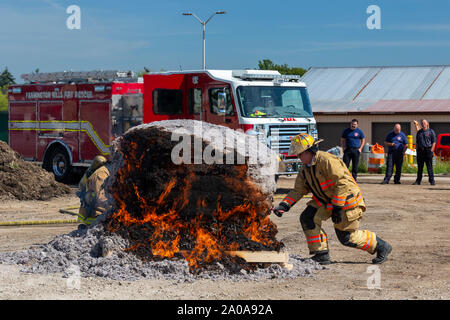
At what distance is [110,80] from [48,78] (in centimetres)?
233

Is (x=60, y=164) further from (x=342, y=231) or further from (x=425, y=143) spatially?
(x=342, y=231)

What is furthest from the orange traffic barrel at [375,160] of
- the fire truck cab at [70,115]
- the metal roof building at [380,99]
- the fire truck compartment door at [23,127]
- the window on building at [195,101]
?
the metal roof building at [380,99]

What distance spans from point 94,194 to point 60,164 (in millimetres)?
10286

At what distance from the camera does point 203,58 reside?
4634 cm

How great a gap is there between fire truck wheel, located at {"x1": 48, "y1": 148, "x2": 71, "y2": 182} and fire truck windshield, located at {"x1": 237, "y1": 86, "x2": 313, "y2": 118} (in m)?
5.80

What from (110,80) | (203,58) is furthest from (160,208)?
(203,58)

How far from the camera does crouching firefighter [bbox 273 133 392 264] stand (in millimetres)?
7723

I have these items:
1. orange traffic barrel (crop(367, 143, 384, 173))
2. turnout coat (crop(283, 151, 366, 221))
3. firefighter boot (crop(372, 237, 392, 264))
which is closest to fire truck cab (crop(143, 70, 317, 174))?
turnout coat (crop(283, 151, 366, 221))

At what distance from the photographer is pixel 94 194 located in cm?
895

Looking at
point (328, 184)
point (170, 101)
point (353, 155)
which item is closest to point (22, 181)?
point (170, 101)

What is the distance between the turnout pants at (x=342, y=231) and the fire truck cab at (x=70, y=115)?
32.0 ft

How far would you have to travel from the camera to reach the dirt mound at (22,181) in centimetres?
1504

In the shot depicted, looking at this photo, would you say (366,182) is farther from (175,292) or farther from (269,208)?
(175,292)

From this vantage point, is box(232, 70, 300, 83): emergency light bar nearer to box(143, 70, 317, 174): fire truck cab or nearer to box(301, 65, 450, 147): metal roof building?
box(143, 70, 317, 174): fire truck cab
